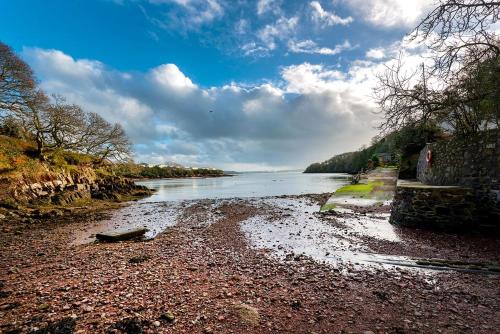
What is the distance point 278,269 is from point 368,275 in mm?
2218

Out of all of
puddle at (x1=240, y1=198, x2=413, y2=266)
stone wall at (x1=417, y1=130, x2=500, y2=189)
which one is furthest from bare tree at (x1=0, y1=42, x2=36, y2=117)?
stone wall at (x1=417, y1=130, x2=500, y2=189)

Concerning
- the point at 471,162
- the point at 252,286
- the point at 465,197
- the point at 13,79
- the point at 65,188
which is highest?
the point at 13,79

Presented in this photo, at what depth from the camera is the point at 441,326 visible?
4.22 metres

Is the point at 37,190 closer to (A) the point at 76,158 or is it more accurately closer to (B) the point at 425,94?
(A) the point at 76,158

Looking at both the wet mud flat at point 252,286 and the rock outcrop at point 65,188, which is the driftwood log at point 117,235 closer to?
the wet mud flat at point 252,286

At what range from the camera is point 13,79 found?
22.8 metres

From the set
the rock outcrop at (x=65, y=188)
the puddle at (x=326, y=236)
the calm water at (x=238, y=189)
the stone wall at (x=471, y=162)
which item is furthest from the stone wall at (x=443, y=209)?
the rock outcrop at (x=65, y=188)

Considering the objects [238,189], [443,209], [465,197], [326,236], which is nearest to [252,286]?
[326,236]

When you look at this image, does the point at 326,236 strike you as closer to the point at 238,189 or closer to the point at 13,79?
the point at 13,79

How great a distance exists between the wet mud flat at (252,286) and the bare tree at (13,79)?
19.1 m

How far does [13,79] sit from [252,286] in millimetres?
28469

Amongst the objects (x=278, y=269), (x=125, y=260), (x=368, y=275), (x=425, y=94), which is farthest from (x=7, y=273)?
(x=425, y=94)

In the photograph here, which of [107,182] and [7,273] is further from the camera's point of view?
[107,182]

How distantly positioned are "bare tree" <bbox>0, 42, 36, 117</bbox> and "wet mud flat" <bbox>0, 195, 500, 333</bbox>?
19100 millimetres
